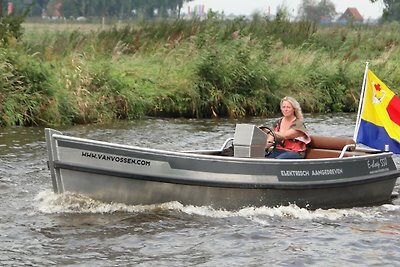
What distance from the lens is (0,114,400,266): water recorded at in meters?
9.91

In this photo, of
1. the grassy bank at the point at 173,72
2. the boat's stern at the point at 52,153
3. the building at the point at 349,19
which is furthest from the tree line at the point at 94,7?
the boat's stern at the point at 52,153

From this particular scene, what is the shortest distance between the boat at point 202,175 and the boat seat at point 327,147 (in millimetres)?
542

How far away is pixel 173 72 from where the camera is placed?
23281 mm

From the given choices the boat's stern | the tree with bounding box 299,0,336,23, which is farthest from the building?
the boat's stern

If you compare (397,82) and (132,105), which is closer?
(132,105)

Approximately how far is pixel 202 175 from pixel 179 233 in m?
0.94

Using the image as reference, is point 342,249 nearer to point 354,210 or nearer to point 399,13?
point 354,210

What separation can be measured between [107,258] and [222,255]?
1234mm

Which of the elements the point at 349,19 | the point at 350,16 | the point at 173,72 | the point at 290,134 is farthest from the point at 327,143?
the point at 350,16

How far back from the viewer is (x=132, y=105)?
21.6m

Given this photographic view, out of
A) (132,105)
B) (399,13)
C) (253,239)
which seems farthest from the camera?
(399,13)

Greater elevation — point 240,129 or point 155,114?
point 240,129

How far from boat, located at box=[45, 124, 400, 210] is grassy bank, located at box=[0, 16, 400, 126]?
809 centimetres


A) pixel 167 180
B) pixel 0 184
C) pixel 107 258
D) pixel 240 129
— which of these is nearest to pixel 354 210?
pixel 240 129
